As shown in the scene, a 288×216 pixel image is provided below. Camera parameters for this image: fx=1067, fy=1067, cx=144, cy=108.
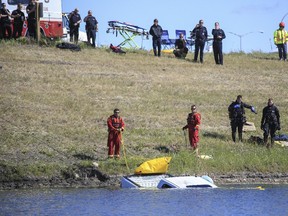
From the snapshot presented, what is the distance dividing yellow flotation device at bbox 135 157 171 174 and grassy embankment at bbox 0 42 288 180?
1.91m

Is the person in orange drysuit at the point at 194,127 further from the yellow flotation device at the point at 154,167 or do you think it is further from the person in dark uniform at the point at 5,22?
the person in dark uniform at the point at 5,22

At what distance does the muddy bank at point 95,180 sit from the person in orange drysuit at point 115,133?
1.65m

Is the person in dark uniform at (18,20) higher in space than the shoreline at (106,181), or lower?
higher

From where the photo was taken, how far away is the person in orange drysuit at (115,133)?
→ 3706 centimetres

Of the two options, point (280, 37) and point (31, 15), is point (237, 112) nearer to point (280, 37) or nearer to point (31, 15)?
point (31, 15)

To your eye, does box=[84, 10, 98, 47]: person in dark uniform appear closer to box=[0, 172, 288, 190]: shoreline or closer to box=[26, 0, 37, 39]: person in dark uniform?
box=[26, 0, 37, 39]: person in dark uniform

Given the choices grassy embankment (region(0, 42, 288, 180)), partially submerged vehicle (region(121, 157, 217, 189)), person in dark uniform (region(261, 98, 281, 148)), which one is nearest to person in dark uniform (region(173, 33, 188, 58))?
grassy embankment (region(0, 42, 288, 180))

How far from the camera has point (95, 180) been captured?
35.6 meters

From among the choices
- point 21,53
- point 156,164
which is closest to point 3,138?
point 156,164

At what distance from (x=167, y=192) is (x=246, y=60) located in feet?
98.5

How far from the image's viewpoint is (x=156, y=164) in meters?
34.4

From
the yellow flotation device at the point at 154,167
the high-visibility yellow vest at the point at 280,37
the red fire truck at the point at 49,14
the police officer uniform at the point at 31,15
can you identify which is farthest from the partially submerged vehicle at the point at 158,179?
the high-visibility yellow vest at the point at 280,37

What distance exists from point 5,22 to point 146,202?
23.9m

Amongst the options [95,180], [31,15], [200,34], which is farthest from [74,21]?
[95,180]
